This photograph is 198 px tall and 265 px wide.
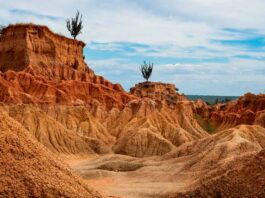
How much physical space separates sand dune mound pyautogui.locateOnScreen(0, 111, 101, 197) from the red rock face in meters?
45.5

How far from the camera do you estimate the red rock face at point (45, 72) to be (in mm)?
66250

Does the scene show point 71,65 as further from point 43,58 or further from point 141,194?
point 141,194

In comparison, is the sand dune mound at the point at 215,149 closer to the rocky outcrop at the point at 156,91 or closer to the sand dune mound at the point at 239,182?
the sand dune mound at the point at 239,182

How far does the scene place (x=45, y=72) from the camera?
7256cm

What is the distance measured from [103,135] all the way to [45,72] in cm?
1292

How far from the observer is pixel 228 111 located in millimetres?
90500

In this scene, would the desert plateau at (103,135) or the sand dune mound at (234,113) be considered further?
the sand dune mound at (234,113)

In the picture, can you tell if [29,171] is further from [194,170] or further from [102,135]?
[102,135]

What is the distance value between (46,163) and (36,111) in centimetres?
4401

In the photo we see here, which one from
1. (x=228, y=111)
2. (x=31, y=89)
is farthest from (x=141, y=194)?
(x=228, y=111)

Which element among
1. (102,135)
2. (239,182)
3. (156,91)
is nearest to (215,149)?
(239,182)

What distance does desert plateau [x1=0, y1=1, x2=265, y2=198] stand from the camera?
698 inches

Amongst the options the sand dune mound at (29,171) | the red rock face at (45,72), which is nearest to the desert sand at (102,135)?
the sand dune mound at (29,171)

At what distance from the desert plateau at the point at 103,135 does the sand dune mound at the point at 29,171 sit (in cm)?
3
